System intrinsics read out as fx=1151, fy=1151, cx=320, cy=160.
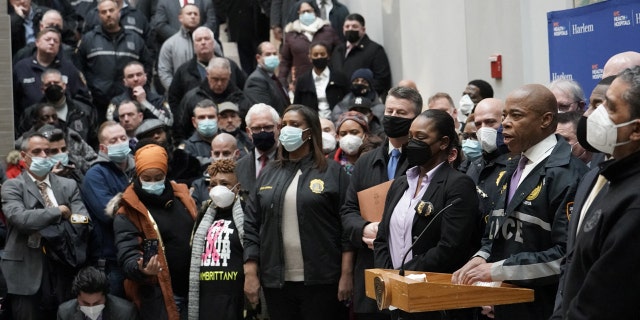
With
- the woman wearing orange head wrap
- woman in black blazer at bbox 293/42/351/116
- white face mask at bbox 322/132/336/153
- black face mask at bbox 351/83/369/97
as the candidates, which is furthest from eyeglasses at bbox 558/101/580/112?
woman in black blazer at bbox 293/42/351/116

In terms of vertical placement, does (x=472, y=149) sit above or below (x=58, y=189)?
above

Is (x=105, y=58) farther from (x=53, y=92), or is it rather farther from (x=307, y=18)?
(x=307, y=18)

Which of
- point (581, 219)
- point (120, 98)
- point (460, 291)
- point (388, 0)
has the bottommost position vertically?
point (460, 291)

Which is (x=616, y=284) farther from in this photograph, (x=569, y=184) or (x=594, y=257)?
(x=569, y=184)

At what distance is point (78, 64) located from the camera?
45.3 feet

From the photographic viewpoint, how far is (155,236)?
9039mm

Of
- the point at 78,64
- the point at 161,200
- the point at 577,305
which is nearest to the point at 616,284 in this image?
the point at 577,305

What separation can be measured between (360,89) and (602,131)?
7.66 meters

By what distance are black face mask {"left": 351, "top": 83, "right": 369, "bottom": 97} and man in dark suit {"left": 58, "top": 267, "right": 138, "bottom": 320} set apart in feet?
13.7

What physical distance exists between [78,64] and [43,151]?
4161 mm

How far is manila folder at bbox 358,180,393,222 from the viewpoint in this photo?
7652 millimetres

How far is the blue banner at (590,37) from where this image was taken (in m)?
8.16

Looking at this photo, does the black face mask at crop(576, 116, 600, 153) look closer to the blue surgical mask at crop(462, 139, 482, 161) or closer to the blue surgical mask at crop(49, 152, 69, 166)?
the blue surgical mask at crop(462, 139, 482, 161)

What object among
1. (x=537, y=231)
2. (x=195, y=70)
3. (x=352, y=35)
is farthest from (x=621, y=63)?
(x=352, y=35)
